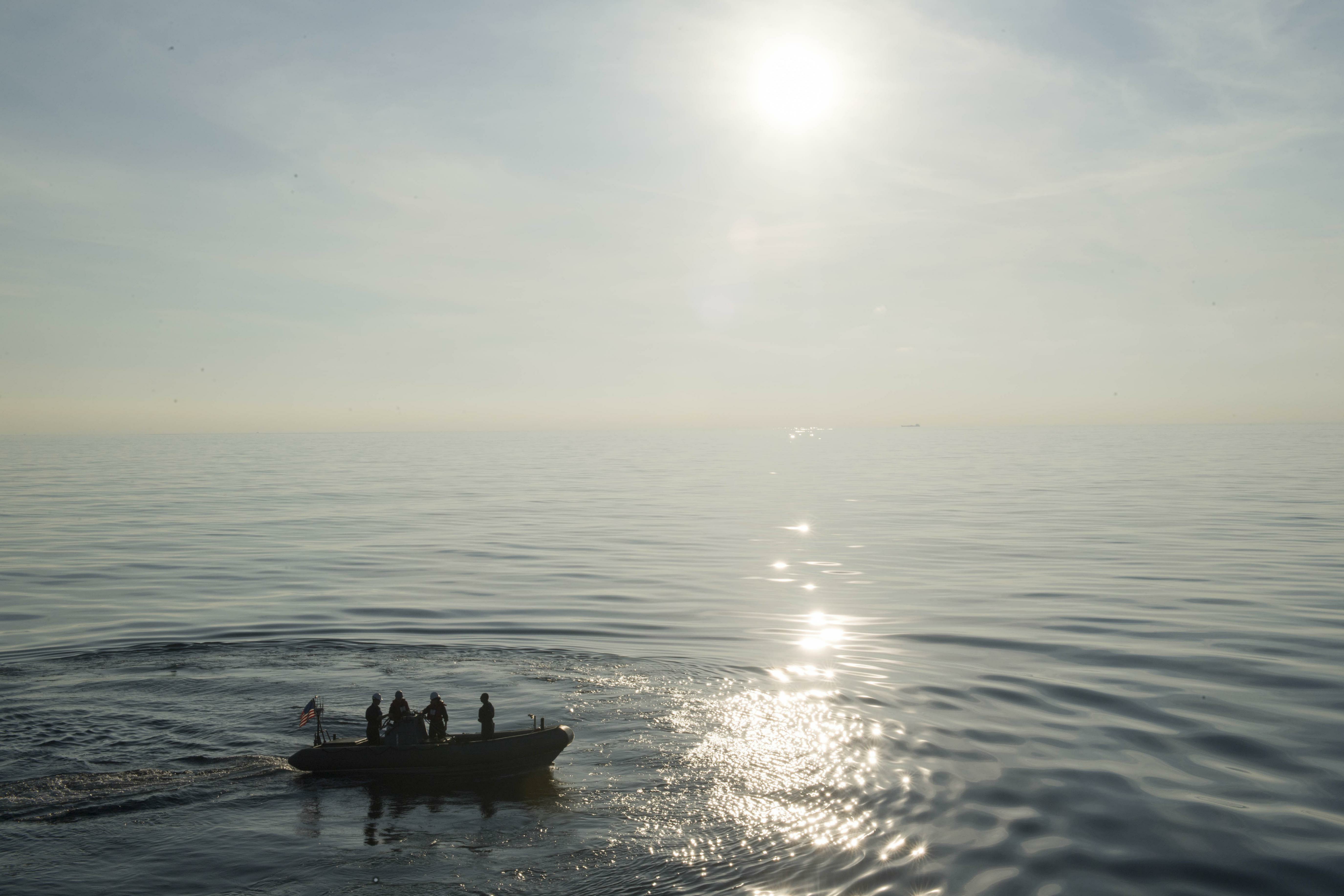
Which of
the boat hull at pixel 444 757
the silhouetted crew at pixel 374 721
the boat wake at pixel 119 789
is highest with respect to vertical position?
the silhouetted crew at pixel 374 721

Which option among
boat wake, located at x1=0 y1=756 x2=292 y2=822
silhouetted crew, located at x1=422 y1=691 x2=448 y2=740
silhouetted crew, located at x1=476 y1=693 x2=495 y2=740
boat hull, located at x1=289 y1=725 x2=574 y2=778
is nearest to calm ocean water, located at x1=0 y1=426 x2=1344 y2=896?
boat wake, located at x1=0 y1=756 x2=292 y2=822

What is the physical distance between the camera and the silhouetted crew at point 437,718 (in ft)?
69.8

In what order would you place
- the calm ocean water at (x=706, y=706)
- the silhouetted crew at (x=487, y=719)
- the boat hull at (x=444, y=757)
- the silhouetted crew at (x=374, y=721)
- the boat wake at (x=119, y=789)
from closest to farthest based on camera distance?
the calm ocean water at (x=706, y=706) < the boat wake at (x=119, y=789) < the boat hull at (x=444, y=757) < the silhouetted crew at (x=487, y=719) < the silhouetted crew at (x=374, y=721)

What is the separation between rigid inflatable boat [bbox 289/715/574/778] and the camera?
814 inches

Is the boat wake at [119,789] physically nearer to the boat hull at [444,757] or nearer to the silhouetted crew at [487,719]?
the boat hull at [444,757]

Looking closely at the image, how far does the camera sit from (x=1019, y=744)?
21344 mm

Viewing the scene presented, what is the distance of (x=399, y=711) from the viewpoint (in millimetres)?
21344

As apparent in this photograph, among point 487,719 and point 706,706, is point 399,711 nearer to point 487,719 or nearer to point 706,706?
point 487,719

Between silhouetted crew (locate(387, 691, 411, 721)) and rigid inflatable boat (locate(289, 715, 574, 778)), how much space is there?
592 mm

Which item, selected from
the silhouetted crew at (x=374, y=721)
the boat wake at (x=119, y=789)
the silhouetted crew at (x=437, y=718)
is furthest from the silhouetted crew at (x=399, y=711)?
the boat wake at (x=119, y=789)

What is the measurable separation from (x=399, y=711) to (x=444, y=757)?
1605mm

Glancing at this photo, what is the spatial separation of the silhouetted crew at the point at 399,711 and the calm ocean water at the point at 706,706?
65.5 inches

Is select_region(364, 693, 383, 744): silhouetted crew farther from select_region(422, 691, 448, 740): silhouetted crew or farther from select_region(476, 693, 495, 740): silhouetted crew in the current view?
select_region(476, 693, 495, 740): silhouetted crew

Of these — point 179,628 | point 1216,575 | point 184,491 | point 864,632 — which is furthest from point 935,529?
point 184,491
